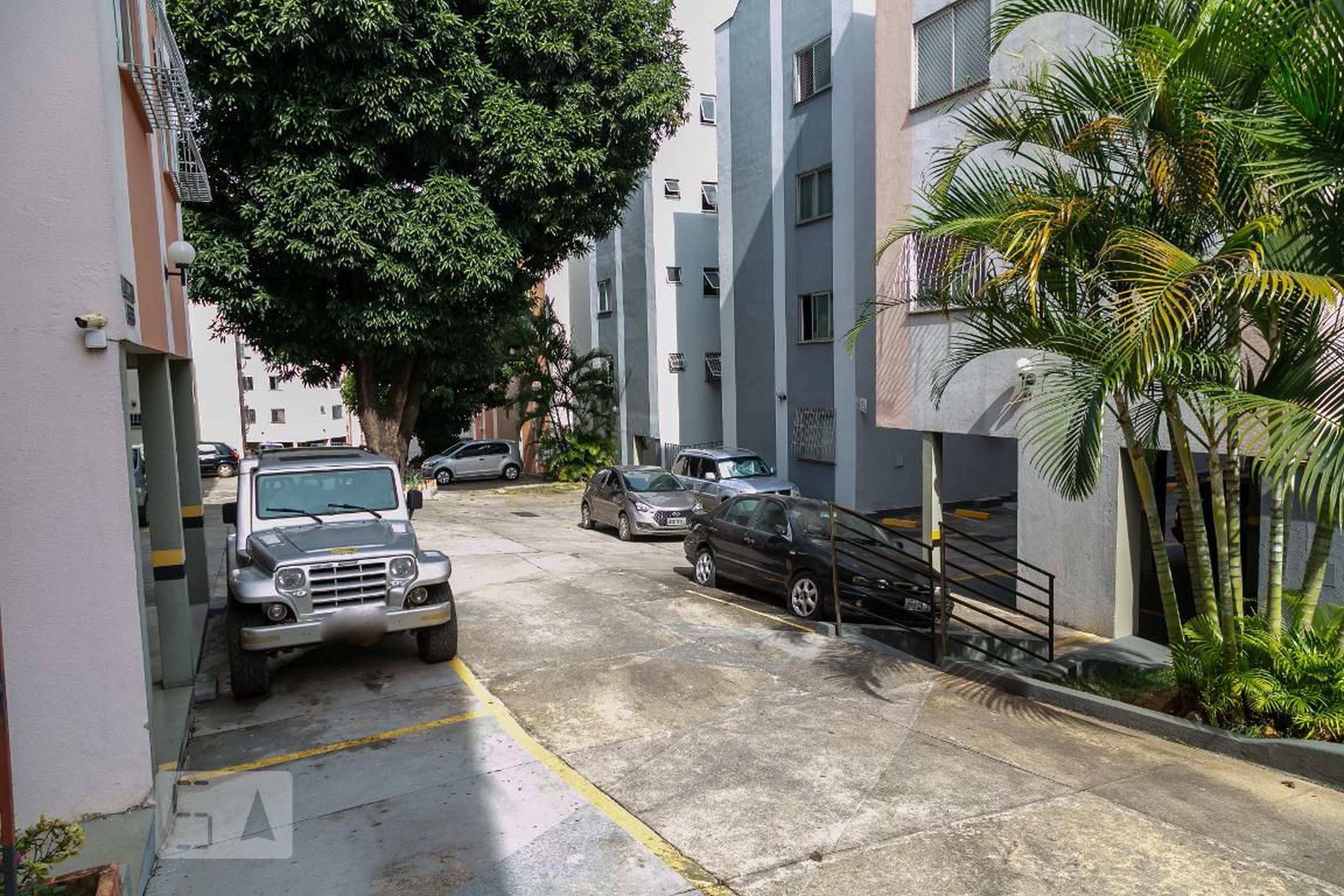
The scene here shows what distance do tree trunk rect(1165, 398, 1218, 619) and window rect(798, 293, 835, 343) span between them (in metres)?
14.2

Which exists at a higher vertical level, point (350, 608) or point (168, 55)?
point (168, 55)

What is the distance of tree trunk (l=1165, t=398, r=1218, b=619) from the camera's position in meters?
7.39

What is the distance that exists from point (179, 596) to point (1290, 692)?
9.03 metres

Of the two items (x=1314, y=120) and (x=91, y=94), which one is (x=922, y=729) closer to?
(x=1314, y=120)

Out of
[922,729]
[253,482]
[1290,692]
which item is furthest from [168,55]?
[1290,692]

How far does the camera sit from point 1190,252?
727cm

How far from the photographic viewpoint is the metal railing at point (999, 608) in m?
9.79

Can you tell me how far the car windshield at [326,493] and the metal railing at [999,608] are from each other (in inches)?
228

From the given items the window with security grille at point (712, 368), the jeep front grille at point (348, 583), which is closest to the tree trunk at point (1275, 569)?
the jeep front grille at point (348, 583)

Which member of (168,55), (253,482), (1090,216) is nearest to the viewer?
(1090,216)

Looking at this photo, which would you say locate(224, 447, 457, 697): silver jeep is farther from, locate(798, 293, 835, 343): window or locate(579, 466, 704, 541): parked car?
locate(798, 293, 835, 343): window

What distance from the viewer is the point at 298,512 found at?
9.63 metres

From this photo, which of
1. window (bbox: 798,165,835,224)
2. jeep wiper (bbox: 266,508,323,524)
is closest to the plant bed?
jeep wiper (bbox: 266,508,323,524)

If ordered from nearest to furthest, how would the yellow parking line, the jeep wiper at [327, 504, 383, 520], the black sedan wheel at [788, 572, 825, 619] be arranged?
1. the jeep wiper at [327, 504, 383, 520]
2. the yellow parking line
3. the black sedan wheel at [788, 572, 825, 619]
